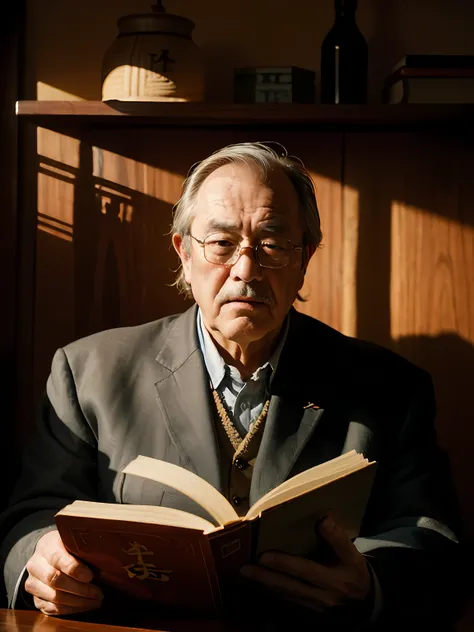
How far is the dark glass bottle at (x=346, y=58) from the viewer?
2.22m

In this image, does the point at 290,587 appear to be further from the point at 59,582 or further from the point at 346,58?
the point at 346,58

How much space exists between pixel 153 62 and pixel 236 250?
0.64 meters

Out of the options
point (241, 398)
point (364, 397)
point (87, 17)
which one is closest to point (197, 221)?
point (241, 398)

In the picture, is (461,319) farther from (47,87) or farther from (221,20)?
(47,87)

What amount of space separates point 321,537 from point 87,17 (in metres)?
1.64

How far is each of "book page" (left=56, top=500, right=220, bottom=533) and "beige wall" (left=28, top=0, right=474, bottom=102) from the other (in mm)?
1430

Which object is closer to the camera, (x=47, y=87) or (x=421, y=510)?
(x=421, y=510)

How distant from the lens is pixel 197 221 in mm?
1838

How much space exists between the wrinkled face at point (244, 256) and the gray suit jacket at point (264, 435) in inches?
5.5

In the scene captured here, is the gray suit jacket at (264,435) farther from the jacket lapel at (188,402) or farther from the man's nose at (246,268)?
the man's nose at (246,268)

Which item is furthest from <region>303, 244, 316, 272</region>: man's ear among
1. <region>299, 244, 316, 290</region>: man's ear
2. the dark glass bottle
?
the dark glass bottle

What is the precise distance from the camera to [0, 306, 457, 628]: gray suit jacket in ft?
5.62

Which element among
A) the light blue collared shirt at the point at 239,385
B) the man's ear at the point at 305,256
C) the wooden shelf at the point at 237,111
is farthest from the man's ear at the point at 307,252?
the wooden shelf at the point at 237,111

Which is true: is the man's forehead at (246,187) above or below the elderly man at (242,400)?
above
